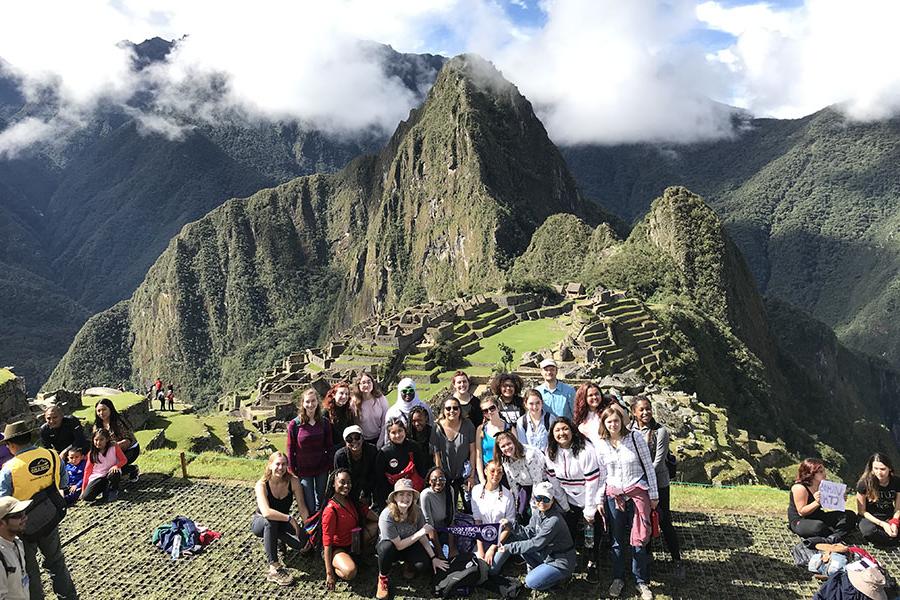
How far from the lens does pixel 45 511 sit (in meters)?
6.30

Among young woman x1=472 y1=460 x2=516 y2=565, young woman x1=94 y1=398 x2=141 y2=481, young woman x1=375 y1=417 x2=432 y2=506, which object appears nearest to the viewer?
young woman x1=472 y1=460 x2=516 y2=565

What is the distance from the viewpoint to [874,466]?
7.34 meters

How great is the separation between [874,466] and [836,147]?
205884mm

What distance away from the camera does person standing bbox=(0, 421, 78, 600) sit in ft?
20.7

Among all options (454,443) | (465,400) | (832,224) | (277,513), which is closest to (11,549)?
(277,513)

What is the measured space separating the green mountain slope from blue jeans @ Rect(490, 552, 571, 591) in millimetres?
121381

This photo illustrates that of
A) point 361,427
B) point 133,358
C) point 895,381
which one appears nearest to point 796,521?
point 361,427

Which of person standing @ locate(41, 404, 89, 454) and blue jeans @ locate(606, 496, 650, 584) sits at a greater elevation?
person standing @ locate(41, 404, 89, 454)

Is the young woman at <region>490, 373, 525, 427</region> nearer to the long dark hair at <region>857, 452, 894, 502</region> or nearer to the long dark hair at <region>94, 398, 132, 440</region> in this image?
the long dark hair at <region>857, 452, 894, 502</region>

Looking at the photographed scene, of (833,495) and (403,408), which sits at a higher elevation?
(403,408)

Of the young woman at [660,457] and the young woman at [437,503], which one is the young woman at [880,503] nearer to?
the young woman at [660,457]

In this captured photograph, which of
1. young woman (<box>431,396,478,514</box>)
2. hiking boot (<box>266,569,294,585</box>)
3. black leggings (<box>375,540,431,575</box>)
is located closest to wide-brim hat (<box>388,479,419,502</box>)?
black leggings (<box>375,540,431,575</box>)

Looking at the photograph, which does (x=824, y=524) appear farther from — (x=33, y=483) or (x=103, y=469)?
(x=103, y=469)

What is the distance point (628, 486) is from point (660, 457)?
600 millimetres
